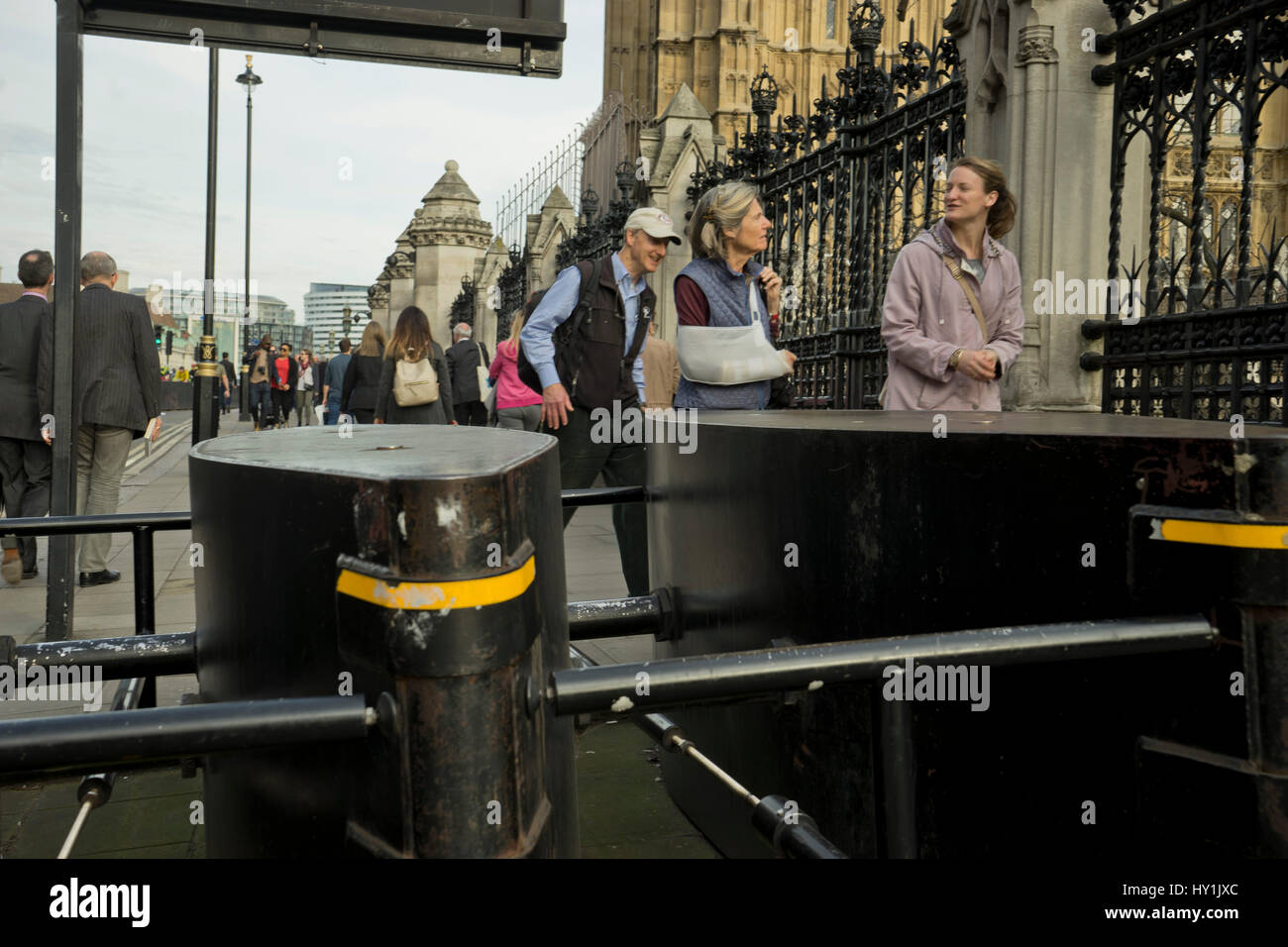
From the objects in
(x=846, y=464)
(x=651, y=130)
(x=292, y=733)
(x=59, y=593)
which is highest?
(x=651, y=130)

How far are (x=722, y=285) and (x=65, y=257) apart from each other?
9.82 feet

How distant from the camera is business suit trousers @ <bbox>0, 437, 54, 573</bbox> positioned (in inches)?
310

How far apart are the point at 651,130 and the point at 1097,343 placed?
8759 millimetres

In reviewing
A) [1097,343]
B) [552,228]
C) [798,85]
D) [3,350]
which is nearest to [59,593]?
[3,350]

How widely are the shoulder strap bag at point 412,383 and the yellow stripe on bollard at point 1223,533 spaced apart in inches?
336

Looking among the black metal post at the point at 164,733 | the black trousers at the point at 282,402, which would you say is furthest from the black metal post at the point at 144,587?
the black trousers at the point at 282,402

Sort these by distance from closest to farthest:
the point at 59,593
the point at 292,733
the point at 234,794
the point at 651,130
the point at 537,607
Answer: the point at 292,733 → the point at 537,607 → the point at 234,794 → the point at 59,593 → the point at 651,130

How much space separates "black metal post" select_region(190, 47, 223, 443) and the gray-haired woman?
777 centimetres

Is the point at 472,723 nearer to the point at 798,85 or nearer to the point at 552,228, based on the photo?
the point at 552,228

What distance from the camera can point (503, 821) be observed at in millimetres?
1323

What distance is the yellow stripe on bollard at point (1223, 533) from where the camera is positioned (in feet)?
5.23

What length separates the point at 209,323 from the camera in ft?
44.9

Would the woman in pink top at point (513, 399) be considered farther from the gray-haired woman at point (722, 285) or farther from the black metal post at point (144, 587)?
the black metal post at point (144, 587)
